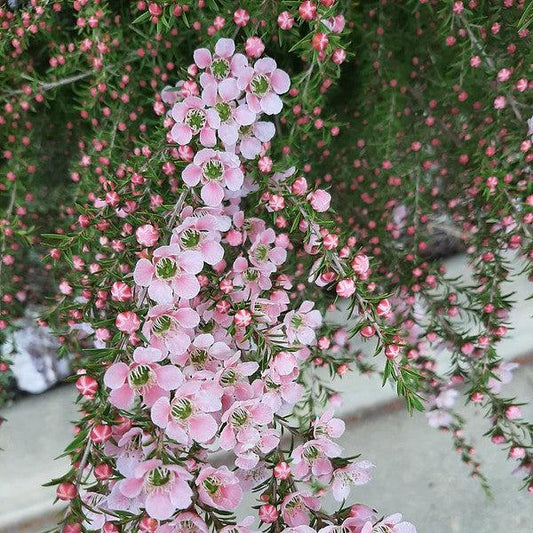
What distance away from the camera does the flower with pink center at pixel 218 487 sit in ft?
2.62

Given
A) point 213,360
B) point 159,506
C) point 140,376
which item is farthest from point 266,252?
point 159,506

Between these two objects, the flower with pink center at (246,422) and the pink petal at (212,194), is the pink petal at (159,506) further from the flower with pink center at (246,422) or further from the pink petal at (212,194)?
the pink petal at (212,194)

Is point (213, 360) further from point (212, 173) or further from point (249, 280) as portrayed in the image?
point (212, 173)

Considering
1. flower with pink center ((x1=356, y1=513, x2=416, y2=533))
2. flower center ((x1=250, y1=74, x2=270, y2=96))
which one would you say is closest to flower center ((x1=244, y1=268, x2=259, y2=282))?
flower center ((x1=250, y1=74, x2=270, y2=96))

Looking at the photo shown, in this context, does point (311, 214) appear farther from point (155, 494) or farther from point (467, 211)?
point (467, 211)

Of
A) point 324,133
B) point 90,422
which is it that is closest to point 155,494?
point 90,422

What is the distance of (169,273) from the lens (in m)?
0.84

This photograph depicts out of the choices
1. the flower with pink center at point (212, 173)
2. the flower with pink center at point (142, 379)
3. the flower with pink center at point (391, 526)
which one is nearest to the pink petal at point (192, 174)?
the flower with pink center at point (212, 173)

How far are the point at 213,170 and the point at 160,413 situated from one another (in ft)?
1.36

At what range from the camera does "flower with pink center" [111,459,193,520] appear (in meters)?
0.75

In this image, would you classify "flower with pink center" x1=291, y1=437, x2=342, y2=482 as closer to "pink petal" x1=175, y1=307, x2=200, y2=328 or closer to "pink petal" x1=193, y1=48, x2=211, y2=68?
"pink petal" x1=175, y1=307, x2=200, y2=328

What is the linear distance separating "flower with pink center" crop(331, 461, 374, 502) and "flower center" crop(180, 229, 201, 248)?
44 centimetres

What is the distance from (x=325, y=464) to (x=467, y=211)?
916 mm

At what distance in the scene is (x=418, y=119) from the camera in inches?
65.2
